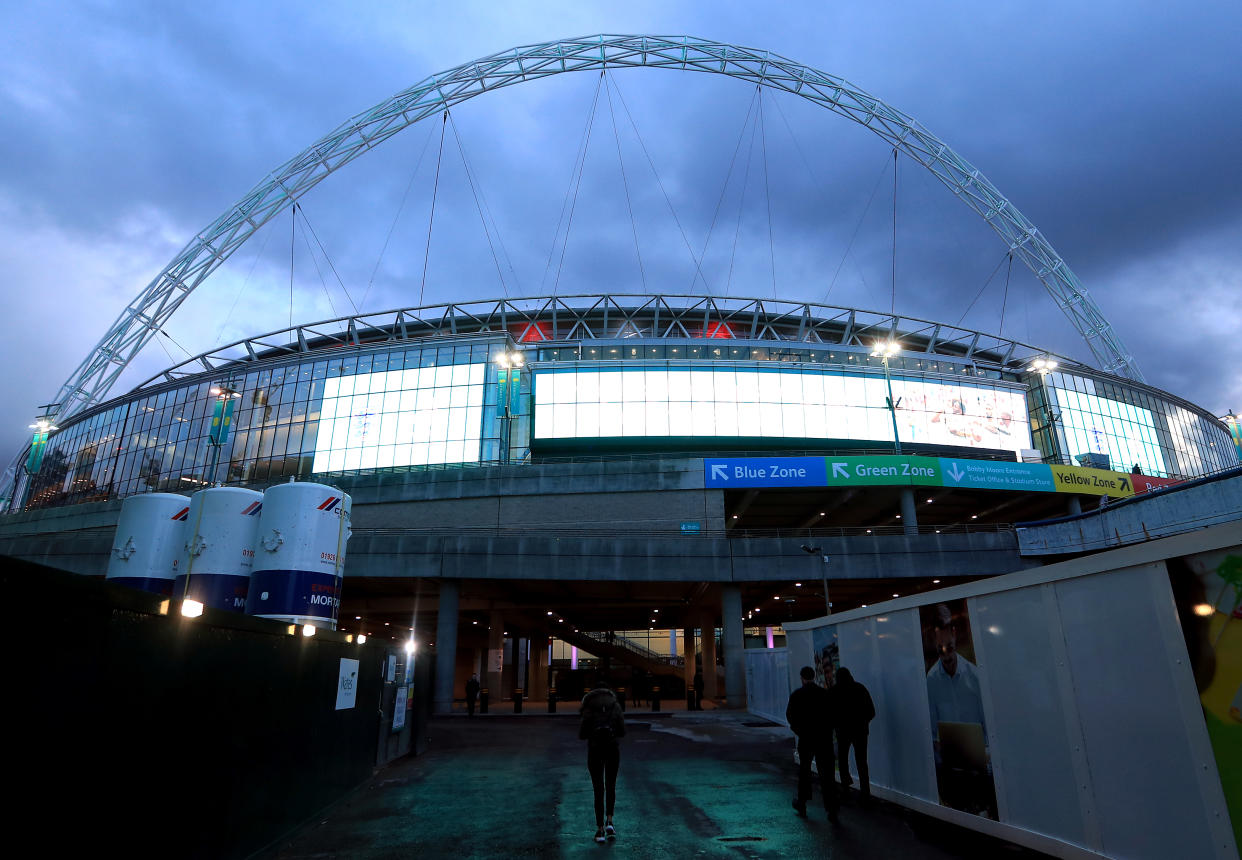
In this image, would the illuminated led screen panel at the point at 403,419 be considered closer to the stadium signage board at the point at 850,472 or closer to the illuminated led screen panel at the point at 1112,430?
the stadium signage board at the point at 850,472

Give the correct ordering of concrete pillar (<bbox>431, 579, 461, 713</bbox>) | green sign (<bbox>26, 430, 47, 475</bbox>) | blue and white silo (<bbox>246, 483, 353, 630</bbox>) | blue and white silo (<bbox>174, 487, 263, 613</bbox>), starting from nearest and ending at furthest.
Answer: blue and white silo (<bbox>246, 483, 353, 630</bbox>) < blue and white silo (<bbox>174, 487, 263, 613</bbox>) < concrete pillar (<bbox>431, 579, 461, 713</bbox>) < green sign (<bbox>26, 430, 47, 475</bbox>)

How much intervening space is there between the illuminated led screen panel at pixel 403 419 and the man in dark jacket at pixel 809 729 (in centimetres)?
4836

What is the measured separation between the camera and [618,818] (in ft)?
29.1

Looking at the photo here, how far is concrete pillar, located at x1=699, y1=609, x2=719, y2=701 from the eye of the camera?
165ft

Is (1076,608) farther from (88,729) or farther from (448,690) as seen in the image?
(448,690)

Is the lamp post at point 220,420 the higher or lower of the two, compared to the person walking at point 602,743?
higher

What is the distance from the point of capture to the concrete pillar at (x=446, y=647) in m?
34.4

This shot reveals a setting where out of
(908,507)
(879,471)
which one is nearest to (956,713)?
(879,471)

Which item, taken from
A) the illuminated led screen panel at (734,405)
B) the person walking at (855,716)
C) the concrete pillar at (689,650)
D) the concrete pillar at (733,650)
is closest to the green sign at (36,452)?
the illuminated led screen panel at (734,405)

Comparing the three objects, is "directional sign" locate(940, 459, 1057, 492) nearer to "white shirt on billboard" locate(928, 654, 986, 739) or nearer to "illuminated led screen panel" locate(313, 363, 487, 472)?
"illuminated led screen panel" locate(313, 363, 487, 472)

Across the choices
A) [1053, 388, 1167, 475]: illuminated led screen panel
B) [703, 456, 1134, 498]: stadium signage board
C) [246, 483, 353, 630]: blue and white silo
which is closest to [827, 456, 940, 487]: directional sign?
[703, 456, 1134, 498]: stadium signage board

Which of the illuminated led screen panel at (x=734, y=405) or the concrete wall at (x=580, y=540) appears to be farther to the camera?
the illuminated led screen panel at (x=734, y=405)

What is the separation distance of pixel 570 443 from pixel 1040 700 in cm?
5359

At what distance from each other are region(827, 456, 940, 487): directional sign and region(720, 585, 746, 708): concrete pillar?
11027 millimetres
